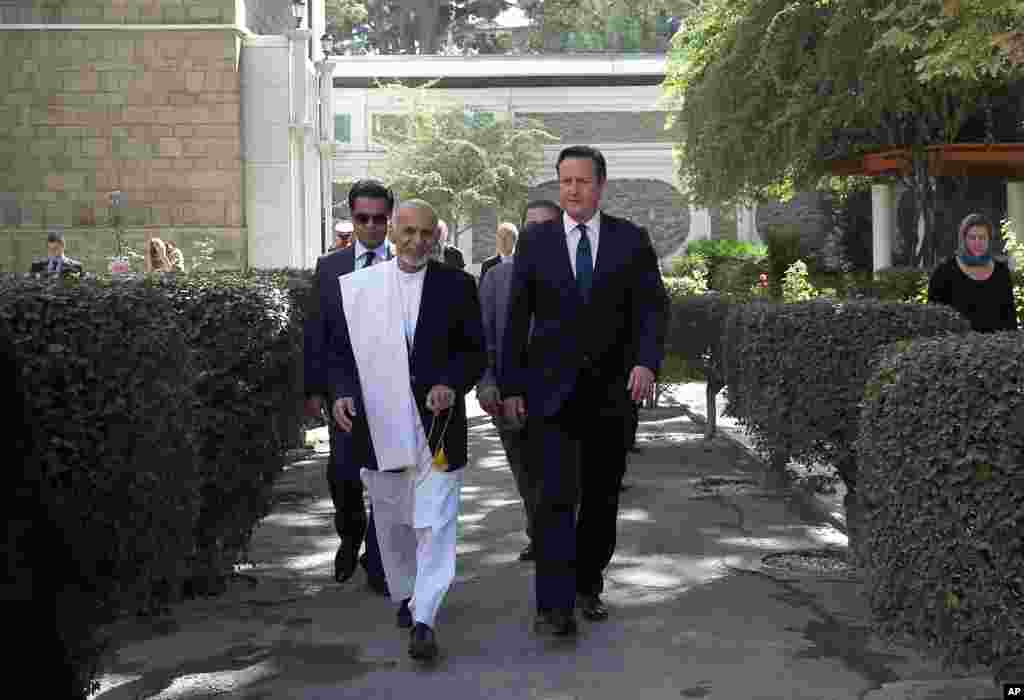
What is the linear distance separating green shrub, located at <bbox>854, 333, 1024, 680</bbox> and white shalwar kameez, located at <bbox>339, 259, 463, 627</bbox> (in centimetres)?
206

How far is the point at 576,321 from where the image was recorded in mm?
7043

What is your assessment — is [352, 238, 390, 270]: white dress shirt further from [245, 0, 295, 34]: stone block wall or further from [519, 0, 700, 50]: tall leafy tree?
[519, 0, 700, 50]: tall leafy tree

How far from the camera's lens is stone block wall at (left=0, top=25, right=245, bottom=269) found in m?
23.8

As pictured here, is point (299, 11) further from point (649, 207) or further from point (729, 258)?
point (649, 207)

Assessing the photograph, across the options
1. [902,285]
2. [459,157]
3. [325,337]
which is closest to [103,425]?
[325,337]

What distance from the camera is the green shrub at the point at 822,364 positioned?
318 inches

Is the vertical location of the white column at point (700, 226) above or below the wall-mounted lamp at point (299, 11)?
below

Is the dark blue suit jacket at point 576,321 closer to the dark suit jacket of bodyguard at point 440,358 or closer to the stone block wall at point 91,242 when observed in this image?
the dark suit jacket of bodyguard at point 440,358

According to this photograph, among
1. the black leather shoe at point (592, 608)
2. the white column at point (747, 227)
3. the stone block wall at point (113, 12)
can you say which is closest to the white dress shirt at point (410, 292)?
the black leather shoe at point (592, 608)

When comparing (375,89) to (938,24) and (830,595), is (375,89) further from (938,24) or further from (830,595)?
(830,595)

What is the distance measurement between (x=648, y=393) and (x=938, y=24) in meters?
6.73

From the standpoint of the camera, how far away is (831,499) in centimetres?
1098

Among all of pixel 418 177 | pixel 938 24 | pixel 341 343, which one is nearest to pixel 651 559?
pixel 341 343

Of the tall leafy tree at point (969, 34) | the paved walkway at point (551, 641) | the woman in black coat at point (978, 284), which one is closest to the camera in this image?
the paved walkway at point (551, 641)
